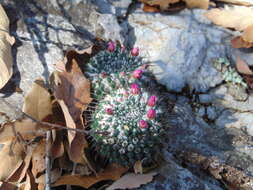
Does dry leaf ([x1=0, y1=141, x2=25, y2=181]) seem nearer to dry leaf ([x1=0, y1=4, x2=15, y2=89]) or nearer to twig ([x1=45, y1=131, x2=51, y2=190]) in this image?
twig ([x1=45, y1=131, x2=51, y2=190])

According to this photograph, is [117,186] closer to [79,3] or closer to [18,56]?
[18,56]

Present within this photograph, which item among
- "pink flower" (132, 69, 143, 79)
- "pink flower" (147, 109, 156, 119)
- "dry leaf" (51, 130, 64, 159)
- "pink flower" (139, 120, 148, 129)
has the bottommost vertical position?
"dry leaf" (51, 130, 64, 159)

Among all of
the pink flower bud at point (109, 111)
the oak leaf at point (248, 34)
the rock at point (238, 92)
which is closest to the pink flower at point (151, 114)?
the pink flower bud at point (109, 111)

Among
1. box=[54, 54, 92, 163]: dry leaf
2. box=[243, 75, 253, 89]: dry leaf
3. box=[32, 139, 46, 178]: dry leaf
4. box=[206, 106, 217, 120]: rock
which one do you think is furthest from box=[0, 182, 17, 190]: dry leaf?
box=[243, 75, 253, 89]: dry leaf

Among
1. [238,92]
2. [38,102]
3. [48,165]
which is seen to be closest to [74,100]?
[38,102]

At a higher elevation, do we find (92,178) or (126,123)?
(126,123)

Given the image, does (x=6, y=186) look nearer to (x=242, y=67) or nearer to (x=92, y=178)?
(x=92, y=178)
